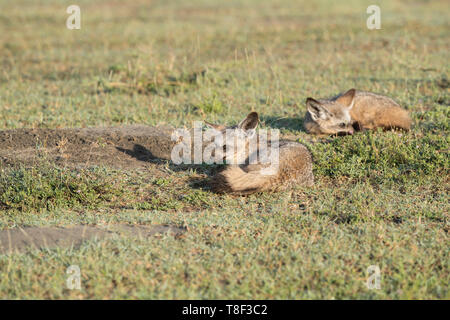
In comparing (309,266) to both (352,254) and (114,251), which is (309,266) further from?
(114,251)

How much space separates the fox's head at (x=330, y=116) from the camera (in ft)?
23.5

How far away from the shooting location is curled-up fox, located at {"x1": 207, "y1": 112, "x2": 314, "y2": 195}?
5395 mm

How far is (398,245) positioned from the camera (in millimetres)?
4332

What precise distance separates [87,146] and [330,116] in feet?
10.5

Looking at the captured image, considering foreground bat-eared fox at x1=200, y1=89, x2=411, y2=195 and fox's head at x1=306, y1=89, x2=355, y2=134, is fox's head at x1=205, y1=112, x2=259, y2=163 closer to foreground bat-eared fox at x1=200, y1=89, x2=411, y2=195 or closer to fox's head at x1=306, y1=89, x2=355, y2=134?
foreground bat-eared fox at x1=200, y1=89, x2=411, y2=195

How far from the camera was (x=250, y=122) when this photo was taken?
5859mm

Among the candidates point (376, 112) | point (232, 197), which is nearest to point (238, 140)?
point (232, 197)

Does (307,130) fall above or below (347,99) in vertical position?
below

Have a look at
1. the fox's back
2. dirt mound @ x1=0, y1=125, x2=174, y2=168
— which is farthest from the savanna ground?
the fox's back

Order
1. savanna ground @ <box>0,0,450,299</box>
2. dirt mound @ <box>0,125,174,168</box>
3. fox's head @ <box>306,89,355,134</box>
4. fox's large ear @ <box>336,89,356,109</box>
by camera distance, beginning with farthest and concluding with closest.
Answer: fox's large ear @ <box>336,89,356,109</box>
fox's head @ <box>306,89,355,134</box>
dirt mound @ <box>0,125,174,168</box>
savanna ground @ <box>0,0,450,299</box>

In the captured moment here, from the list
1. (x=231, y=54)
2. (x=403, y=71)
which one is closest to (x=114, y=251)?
(x=403, y=71)

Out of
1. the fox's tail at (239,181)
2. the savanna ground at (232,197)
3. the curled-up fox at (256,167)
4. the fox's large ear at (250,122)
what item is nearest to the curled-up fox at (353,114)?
the savanna ground at (232,197)

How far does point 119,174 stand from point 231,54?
680 centimetres

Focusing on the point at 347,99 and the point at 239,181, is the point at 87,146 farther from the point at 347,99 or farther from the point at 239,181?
the point at 347,99
